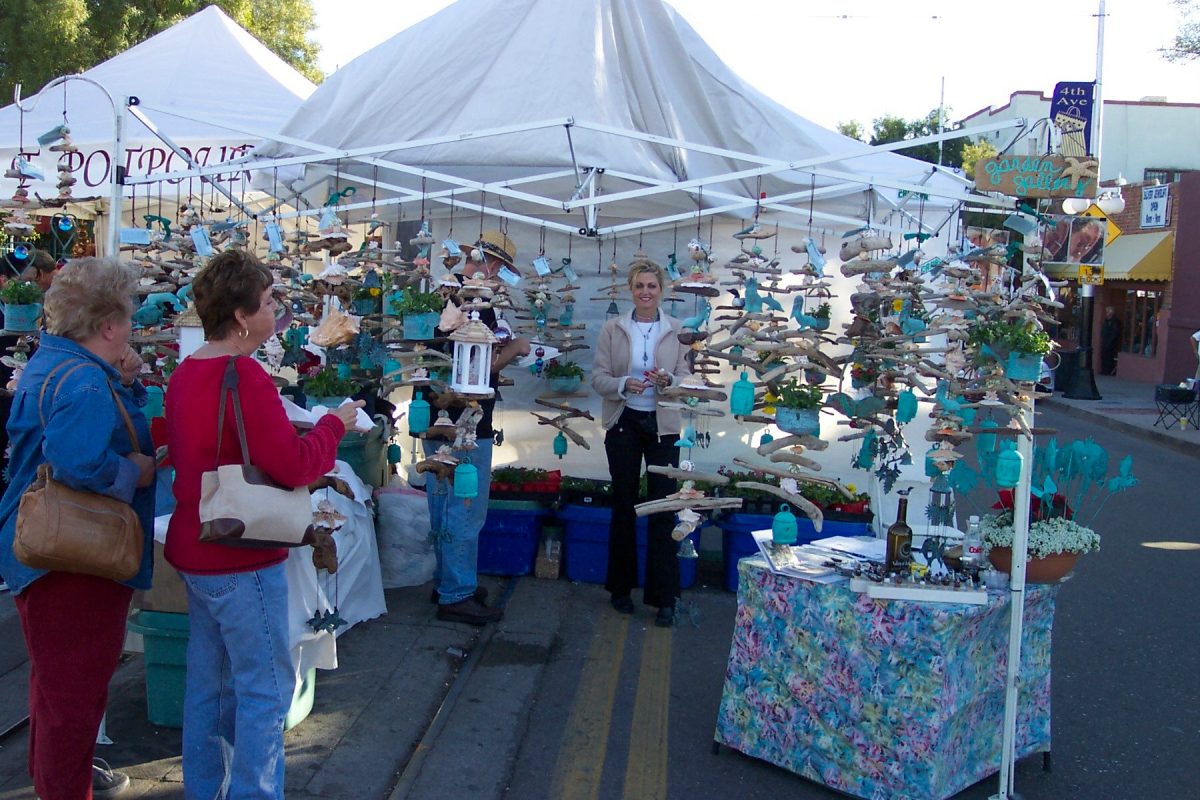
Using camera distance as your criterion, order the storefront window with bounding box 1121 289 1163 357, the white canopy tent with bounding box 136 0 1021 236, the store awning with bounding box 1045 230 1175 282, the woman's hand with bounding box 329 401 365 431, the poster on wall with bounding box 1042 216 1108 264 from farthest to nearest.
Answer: the storefront window with bounding box 1121 289 1163 357 → the store awning with bounding box 1045 230 1175 282 → the white canopy tent with bounding box 136 0 1021 236 → the poster on wall with bounding box 1042 216 1108 264 → the woman's hand with bounding box 329 401 365 431

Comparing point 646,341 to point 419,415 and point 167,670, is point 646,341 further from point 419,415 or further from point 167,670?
point 167,670

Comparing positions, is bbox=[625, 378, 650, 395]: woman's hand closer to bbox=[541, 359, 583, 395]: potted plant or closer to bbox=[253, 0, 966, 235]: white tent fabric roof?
bbox=[253, 0, 966, 235]: white tent fabric roof

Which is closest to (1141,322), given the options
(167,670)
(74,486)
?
(167,670)

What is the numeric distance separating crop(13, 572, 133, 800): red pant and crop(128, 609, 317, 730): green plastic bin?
2.59 feet

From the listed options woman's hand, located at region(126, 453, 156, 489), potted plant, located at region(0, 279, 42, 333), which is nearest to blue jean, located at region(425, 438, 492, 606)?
potted plant, located at region(0, 279, 42, 333)

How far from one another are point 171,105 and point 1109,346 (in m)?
24.2

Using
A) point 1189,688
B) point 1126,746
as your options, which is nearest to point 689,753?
point 1126,746

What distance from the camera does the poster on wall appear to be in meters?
4.08

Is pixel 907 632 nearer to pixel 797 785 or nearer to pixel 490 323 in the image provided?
pixel 797 785

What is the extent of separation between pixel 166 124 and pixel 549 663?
5.52 m

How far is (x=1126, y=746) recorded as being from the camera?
430 centimetres

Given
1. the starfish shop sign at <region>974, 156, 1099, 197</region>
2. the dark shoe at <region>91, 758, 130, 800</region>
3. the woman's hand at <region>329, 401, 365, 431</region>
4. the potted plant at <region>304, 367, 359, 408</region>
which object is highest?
the starfish shop sign at <region>974, 156, 1099, 197</region>

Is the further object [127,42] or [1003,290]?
[127,42]

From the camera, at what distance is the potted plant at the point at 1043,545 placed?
3672 millimetres
